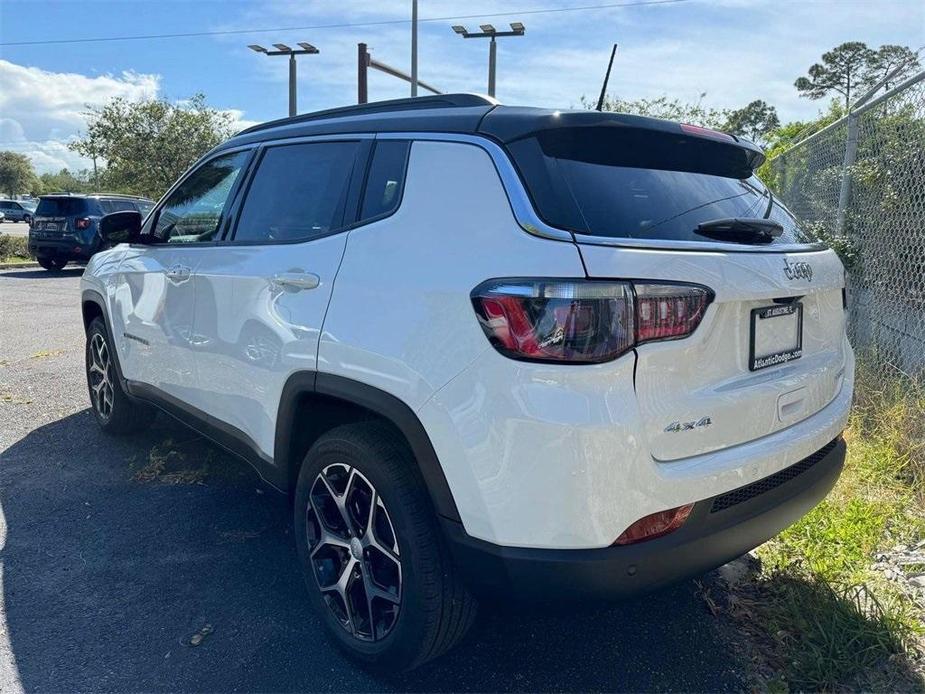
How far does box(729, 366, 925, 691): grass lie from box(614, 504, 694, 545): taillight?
0.84 meters

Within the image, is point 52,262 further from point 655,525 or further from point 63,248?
point 655,525

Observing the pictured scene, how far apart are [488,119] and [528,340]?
80 cm

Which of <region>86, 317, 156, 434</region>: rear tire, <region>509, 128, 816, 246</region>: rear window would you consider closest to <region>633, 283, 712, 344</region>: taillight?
<region>509, 128, 816, 246</region>: rear window

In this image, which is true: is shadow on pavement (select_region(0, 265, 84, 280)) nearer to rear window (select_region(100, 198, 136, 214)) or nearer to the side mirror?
rear window (select_region(100, 198, 136, 214))

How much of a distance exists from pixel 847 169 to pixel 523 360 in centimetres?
484

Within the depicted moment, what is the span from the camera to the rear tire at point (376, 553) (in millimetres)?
2133

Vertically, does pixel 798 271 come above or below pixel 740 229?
below

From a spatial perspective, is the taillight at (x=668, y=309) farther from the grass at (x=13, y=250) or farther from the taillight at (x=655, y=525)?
the grass at (x=13, y=250)

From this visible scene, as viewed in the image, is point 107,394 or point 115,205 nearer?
point 107,394

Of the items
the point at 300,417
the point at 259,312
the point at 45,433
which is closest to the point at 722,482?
the point at 300,417

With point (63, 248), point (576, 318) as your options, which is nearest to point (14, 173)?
point (63, 248)

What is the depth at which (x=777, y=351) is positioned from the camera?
2211mm

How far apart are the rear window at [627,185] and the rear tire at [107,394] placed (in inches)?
132

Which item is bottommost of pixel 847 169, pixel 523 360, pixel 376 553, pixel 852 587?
pixel 852 587
